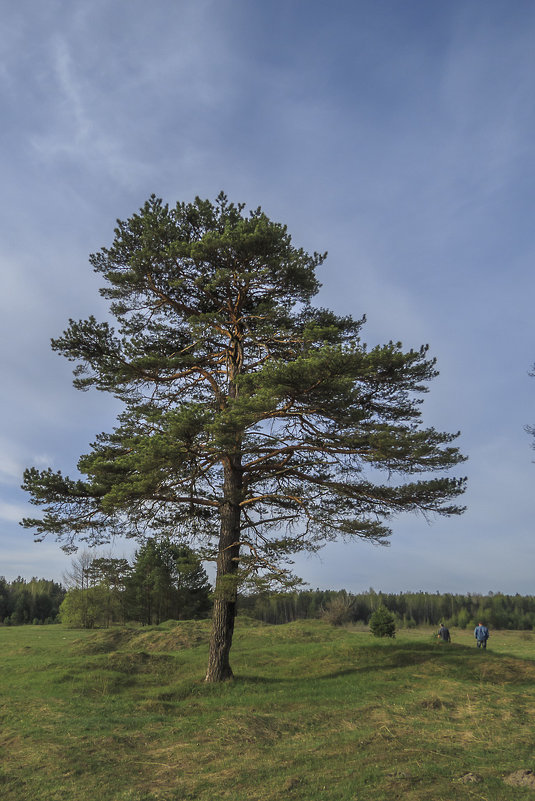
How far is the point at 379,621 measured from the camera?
96.2 feet

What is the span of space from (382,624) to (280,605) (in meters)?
57.7

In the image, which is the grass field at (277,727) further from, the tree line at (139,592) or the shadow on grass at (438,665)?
the tree line at (139,592)

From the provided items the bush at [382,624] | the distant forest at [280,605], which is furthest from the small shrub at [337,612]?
the bush at [382,624]

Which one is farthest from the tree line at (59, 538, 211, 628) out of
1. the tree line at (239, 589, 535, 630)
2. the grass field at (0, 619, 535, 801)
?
the grass field at (0, 619, 535, 801)

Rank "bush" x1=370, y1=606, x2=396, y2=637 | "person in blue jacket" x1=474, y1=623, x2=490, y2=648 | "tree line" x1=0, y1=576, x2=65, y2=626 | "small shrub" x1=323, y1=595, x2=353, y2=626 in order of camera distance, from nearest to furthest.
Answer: "person in blue jacket" x1=474, y1=623, x2=490, y2=648
"bush" x1=370, y1=606, x2=396, y2=637
"small shrub" x1=323, y1=595, x2=353, y2=626
"tree line" x1=0, y1=576, x2=65, y2=626

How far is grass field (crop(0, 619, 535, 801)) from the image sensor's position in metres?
6.74

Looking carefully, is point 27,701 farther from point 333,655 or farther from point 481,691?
point 481,691

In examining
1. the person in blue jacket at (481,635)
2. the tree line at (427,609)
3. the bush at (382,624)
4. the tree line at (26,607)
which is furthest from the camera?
the tree line at (427,609)

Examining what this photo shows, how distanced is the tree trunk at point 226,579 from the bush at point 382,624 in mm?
16376

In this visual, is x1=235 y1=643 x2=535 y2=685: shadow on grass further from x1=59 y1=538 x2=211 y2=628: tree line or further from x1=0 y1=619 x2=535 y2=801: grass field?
x1=59 y1=538 x2=211 y2=628: tree line

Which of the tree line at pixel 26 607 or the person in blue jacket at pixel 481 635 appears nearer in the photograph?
the person in blue jacket at pixel 481 635

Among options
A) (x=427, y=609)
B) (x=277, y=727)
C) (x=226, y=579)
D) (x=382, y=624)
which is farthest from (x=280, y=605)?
(x=277, y=727)

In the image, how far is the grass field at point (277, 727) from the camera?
674 cm

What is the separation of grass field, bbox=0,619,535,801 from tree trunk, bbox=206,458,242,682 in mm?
711
